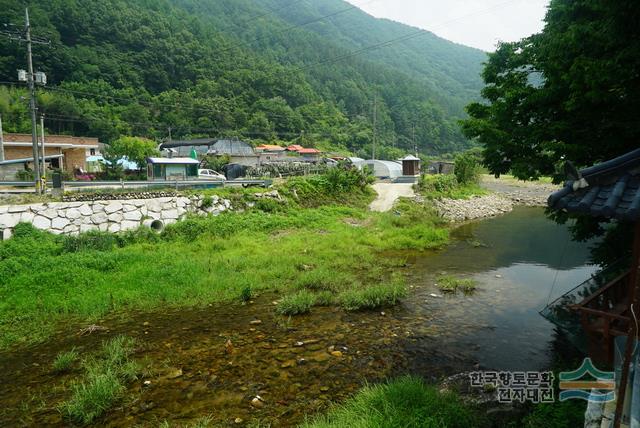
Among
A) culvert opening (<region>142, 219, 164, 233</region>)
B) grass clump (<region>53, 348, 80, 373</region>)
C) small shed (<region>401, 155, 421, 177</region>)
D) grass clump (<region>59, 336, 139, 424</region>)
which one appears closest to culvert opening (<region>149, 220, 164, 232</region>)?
culvert opening (<region>142, 219, 164, 233</region>)

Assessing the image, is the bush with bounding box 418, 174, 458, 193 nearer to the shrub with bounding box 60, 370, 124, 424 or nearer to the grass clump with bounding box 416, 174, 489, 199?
the grass clump with bounding box 416, 174, 489, 199

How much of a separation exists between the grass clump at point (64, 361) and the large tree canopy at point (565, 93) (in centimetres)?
966

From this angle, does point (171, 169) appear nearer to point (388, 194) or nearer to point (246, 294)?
point (388, 194)

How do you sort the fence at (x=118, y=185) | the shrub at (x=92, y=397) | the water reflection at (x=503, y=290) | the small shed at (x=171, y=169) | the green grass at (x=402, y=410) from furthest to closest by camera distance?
1. the small shed at (x=171, y=169)
2. the fence at (x=118, y=185)
3. the water reflection at (x=503, y=290)
4. the shrub at (x=92, y=397)
5. the green grass at (x=402, y=410)

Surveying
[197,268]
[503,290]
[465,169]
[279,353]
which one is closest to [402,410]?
[279,353]

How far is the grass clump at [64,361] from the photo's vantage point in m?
7.38

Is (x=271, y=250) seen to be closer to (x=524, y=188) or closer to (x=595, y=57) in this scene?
(x=595, y=57)

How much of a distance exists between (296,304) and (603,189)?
7816mm

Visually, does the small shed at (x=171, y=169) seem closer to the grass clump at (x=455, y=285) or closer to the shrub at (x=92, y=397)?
the grass clump at (x=455, y=285)

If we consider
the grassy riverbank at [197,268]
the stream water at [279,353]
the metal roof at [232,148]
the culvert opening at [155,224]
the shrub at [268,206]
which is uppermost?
the metal roof at [232,148]

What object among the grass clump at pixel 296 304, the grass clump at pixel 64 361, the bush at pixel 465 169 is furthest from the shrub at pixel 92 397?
the bush at pixel 465 169

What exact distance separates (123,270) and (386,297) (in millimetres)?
8553

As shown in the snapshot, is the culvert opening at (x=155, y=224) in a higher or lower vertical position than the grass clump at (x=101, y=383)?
higher

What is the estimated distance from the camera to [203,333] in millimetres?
8945
